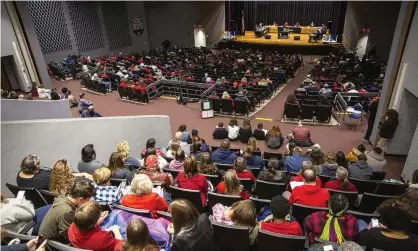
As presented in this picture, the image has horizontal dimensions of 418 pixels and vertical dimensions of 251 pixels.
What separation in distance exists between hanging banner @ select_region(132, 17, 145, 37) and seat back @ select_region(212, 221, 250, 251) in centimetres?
2414

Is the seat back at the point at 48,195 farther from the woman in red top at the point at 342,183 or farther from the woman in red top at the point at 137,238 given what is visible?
the woman in red top at the point at 342,183

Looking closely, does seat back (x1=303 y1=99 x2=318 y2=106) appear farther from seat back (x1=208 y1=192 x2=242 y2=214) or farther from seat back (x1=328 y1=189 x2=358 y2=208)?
seat back (x1=208 y1=192 x2=242 y2=214)

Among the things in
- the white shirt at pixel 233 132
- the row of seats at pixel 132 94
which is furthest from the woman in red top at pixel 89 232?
the row of seats at pixel 132 94

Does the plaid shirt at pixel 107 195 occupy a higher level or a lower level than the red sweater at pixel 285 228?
higher

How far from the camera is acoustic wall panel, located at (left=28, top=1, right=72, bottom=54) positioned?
61.4 ft

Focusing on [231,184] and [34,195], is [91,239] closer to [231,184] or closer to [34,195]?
[34,195]

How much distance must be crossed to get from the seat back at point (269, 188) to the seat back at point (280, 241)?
59.0 inches

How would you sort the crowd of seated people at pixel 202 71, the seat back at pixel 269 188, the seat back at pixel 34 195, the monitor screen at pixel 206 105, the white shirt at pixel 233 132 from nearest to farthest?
the seat back at pixel 34 195 → the seat back at pixel 269 188 → the white shirt at pixel 233 132 → the monitor screen at pixel 206 105 → the crowd of seated people at pixel 202 71

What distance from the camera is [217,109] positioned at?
11.4 metres

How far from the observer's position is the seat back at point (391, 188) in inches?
189

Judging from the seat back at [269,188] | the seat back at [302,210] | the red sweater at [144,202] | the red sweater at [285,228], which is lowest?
the seat back at [269,188]

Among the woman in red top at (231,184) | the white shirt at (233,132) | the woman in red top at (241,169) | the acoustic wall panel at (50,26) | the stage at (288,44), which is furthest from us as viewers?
the stage at (288,44)

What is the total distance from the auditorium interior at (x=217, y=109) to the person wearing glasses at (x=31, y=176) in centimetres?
3

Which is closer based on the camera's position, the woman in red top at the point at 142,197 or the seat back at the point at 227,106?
the woman in red top at the point at 142,197
